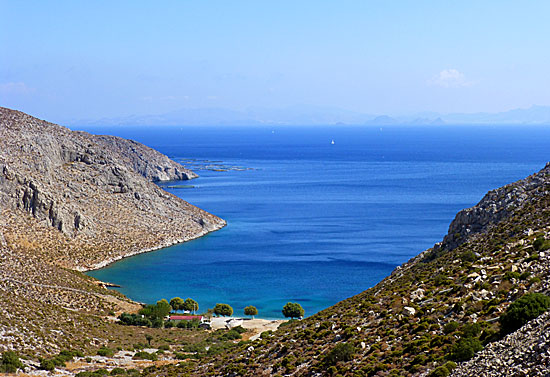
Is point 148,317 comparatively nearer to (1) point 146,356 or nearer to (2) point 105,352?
(2) point 105,352

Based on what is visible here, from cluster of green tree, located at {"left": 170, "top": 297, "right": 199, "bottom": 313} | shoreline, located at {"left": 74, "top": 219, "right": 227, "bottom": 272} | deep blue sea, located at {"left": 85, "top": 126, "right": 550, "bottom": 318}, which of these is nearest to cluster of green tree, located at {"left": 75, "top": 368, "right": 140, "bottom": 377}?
cluster of green tree, located at {"left": 170, "top": 297, "right": 199, "bottom": 313}

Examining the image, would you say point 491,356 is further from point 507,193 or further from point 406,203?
point 406,203

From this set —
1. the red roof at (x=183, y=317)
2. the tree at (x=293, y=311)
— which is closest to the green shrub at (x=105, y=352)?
the red roof at (x=183, y=317)

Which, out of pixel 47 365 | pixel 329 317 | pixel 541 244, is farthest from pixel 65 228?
pixel 541 244

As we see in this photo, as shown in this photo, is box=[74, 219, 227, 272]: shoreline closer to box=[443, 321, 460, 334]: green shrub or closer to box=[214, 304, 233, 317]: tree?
box=[214, 304, 233, 317]: tree

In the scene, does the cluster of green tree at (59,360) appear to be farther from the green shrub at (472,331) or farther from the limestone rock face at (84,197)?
the limestone rock face at (84,197)

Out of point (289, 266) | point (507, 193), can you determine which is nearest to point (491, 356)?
point (507, 193)
